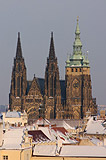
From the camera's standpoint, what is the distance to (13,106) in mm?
184125

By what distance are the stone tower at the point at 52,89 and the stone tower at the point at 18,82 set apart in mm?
5050

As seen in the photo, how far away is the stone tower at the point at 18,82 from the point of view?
593ft

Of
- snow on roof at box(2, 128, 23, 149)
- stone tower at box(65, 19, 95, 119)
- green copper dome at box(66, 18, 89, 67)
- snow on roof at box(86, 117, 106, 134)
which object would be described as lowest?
snow on roof at box(2, 128, 23, 149)

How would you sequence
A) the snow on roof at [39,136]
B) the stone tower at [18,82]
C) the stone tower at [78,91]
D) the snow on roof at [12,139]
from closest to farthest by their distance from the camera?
the snow on roof at [12,139], the snow on roof at [39,136], the stone tower at [18,82], the stone tower at [78,91]

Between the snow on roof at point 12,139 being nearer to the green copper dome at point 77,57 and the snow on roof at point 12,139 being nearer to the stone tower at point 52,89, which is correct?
the stone tower at point 52,89

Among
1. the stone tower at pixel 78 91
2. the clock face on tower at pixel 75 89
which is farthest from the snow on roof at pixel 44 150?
the clock face on tower at pixel 75 89

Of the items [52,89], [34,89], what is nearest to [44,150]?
[52,89]

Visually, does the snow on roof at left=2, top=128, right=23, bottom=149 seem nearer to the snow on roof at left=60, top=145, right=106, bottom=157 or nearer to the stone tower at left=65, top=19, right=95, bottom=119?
the snow on roof at left=60, top=145, right=106, bottom=157

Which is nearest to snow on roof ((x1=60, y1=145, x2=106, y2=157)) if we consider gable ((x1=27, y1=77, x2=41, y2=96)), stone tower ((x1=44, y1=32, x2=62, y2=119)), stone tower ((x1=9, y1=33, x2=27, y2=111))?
stone tower ((x1=44, y1=32, x2=62, y2=119))

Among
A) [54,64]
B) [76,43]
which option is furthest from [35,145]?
[76,43]

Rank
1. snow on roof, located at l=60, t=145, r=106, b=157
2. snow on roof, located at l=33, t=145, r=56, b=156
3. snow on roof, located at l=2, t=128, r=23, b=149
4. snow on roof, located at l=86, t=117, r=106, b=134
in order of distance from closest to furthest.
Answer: snow on roof, located at l=2, t=128, r=23, b=149
snow on roof, located at l=60, t=145, r=106, b=157
snow on roof, located at l=33, t=145, r=56, b=156
snow on roof, located at l=86, t=117, r=106, b=134

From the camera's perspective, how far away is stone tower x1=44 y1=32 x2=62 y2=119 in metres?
180

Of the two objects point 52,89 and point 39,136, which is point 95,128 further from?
point 52,89

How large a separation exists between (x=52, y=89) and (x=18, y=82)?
7.28 meters
